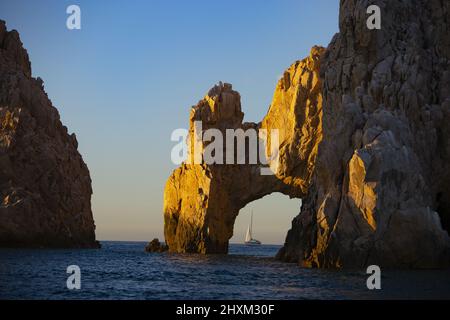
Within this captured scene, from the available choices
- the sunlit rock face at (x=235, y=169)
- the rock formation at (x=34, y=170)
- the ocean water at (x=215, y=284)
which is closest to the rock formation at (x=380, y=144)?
the sunlit rock face at (x=235, y=169)

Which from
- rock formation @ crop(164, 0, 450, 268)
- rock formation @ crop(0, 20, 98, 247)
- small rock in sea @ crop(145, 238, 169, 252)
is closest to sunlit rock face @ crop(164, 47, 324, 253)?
rock formation @ crop(164, 0, 450, 268)

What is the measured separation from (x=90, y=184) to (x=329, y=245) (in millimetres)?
66006

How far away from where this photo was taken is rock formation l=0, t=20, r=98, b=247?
8750 centimetres

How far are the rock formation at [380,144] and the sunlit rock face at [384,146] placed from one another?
0.08 m

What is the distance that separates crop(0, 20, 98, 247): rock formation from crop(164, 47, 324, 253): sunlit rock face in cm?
1899

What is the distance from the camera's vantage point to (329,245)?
161 ft

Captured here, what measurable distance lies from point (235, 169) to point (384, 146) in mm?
33912

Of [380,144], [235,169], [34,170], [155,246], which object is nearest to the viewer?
[380,144]

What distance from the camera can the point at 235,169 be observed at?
8000 centimetres

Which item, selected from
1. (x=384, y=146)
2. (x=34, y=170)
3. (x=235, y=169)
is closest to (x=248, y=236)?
(x=34, y=170)

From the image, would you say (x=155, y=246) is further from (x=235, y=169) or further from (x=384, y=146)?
(x=384, y=146)

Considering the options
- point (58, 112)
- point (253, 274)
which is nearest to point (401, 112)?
point (253, 274)
